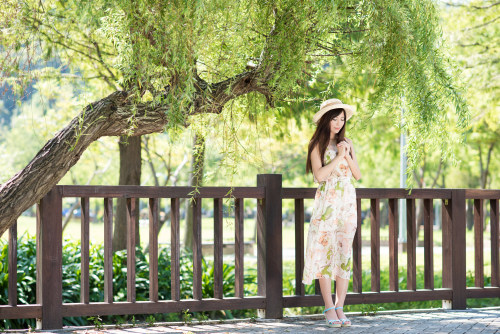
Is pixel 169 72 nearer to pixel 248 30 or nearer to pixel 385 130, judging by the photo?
pixel 248 30

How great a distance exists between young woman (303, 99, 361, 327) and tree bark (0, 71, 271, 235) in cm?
108

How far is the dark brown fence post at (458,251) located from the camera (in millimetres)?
6395

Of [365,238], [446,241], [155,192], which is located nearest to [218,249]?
[155,192]

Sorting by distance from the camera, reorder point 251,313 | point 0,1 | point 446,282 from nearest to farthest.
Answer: point 0,1 < point 446,282 < point 251,313

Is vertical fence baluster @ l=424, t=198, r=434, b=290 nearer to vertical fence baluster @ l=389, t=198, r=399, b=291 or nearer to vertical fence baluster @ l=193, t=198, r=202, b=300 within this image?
vertical fence baluster @ l=389, t=198, r=399, b=291

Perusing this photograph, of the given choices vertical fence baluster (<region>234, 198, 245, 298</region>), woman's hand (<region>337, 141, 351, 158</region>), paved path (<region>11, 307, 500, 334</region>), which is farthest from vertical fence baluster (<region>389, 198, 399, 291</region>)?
vertical fence baluster (<region>234, 198, 245, 298</region>)

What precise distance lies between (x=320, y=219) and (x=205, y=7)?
222 cm

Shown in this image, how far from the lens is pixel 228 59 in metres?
4.57

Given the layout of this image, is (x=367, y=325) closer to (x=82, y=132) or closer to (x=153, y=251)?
(x=153, y=251)

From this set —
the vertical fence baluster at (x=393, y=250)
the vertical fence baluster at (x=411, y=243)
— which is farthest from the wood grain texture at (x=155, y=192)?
the vertical fence baluster at (x=411, y=243)

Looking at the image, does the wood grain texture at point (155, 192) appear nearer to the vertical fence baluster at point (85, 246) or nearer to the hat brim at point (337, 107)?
the vertical fence baluster at point (85, 246)

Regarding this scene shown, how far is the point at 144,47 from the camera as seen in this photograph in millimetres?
4137

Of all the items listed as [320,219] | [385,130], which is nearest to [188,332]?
[320,219]

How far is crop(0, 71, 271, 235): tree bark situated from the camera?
4461mm
